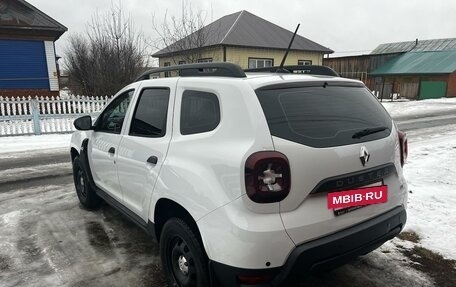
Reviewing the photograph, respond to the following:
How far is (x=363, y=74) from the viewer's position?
118ft

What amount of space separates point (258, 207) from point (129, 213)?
1.84m

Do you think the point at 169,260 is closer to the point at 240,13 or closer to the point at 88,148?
the point at 88,148

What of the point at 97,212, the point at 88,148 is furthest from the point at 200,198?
the point at 97,212

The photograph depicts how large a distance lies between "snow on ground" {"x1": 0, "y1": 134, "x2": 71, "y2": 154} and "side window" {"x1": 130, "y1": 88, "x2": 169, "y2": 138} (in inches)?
310

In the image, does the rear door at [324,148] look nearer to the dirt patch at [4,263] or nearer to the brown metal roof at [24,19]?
the dirt patch at [4,263]

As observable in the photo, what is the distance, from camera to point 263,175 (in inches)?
80.8

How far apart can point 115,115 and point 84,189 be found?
5.05 ft

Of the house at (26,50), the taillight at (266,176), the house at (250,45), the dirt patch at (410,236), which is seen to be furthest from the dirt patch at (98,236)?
the house at (26,50)

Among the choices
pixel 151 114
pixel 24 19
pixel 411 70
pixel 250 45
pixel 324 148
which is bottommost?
pixel 324 148

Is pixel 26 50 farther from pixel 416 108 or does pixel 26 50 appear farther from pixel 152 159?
pixel 416 108

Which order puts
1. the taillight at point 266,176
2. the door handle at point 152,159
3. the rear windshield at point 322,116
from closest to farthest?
the taillight at point 266,176 < the rear windshield at point 322,116 < the door handle at point 152,159

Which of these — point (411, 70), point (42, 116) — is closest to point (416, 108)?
point (411, 70)

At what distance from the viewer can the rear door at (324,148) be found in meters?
2.13

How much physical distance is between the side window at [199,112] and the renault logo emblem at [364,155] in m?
1.02
